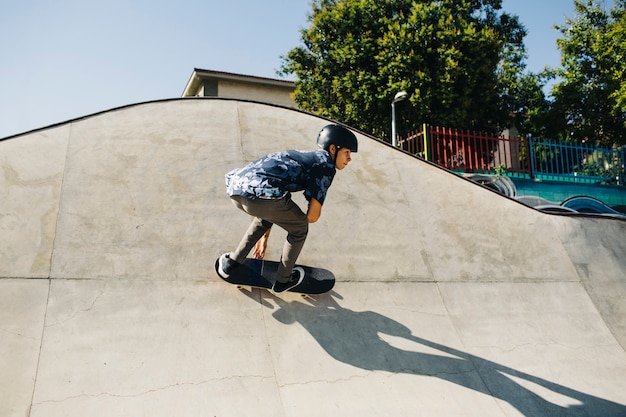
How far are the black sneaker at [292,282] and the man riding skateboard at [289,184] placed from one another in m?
0.12

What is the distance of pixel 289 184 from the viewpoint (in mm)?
4012

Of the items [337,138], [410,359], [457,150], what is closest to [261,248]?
[337,138]

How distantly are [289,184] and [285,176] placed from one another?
0.08 meters

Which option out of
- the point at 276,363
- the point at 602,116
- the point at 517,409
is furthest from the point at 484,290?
the point at 602,116

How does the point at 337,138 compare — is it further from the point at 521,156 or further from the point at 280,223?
the point at 521,156

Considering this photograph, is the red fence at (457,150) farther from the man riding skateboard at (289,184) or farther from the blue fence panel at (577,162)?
the man riding skateboard at (289,184)

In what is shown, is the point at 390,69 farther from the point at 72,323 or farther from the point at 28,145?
the point at 72,323

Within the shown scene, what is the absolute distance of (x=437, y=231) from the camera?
6.16 meters

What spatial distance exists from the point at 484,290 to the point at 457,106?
16.5 metres

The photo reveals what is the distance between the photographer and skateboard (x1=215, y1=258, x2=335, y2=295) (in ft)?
14.8

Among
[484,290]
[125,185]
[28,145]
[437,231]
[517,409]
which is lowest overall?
[517,409]

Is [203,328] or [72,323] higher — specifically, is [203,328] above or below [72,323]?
below

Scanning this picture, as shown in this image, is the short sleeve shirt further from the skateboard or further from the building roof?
the building roof

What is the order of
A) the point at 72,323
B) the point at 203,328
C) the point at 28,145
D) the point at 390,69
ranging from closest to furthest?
the point at 72,323, the point at 203,328, the point at 28,145, the point at 390,69
